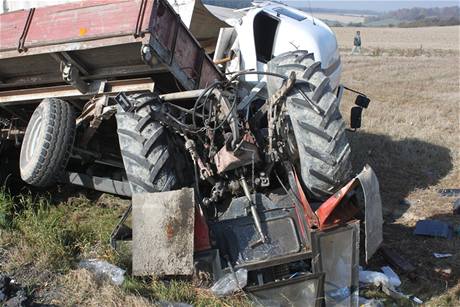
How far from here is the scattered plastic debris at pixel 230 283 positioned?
4.17 metres

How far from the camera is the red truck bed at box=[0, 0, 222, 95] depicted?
495 cm

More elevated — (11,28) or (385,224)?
(11,28)

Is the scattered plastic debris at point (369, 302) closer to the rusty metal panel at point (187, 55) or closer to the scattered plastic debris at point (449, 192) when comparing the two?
the rusty metal panel at point (187, 55)

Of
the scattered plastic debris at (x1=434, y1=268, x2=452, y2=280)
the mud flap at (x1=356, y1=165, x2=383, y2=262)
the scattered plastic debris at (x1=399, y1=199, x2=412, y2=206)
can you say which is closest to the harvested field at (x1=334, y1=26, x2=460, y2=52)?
the scattered plastic debris at (x1=399, y1=199, x2=412, y2=206)

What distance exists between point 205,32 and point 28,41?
7.34 feet

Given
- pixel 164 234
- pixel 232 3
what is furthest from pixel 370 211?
pixel 232 3

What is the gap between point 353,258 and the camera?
4.42 metres

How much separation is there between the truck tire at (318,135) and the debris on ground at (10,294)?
7.38 ft

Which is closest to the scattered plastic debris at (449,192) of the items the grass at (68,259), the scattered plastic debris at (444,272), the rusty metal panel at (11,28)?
the scattered plastic debris at (444,272)

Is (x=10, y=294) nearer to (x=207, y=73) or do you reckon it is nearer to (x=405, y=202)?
(x=207, y=73)

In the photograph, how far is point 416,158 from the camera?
336 inches

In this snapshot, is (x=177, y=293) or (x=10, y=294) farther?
(x=177, y=293)

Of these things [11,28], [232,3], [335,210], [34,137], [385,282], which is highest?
[11,28]

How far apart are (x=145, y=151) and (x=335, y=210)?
1.54 m
